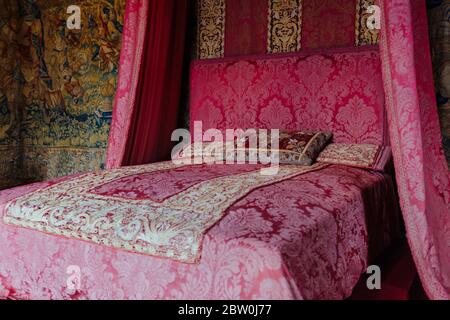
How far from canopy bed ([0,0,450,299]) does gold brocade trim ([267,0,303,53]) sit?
2.57 ft

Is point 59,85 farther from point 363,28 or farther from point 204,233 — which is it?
point 204,233

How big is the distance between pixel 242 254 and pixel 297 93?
107 inches

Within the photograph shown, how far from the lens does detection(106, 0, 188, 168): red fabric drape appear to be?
347 centimetres

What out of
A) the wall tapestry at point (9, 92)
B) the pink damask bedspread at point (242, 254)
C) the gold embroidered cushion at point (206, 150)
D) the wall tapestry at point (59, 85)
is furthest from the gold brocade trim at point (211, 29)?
the wall tapestry at point (9, 92)

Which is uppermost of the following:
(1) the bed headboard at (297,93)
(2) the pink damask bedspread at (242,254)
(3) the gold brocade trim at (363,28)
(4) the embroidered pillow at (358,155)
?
(3) the gold brocade trim at (363,28)

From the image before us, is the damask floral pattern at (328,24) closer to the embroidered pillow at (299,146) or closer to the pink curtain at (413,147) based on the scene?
the embroidered pillow at (299,146)

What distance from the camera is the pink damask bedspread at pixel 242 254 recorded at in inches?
57.0

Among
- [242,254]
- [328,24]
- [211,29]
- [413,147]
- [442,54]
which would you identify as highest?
[211,29]

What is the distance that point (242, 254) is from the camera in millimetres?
1455

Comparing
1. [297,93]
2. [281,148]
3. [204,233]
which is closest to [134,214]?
[204,233]

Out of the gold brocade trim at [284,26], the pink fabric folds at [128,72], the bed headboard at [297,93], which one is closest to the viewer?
the pink fabric folds at [128,72]

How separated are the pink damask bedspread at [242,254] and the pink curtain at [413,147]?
0.94 ft
